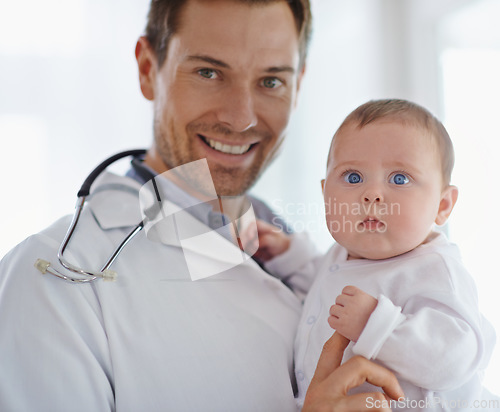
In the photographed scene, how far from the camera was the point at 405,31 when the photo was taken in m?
2.45

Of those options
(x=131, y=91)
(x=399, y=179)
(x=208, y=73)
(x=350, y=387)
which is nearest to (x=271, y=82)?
(x=208, y=73)

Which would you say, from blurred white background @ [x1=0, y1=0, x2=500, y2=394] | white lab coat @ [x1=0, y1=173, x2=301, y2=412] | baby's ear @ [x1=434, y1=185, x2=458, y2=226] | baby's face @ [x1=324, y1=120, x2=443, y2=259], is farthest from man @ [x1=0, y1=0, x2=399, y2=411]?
blurred white background @ [x1=0, y1=0, x2=500, y2=394]

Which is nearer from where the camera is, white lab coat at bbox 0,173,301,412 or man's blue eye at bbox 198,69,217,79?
white lab coat at bbox 0,173,301,412

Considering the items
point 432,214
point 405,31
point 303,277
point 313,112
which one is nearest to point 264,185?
point 313,112

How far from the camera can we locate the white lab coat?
0.79 m

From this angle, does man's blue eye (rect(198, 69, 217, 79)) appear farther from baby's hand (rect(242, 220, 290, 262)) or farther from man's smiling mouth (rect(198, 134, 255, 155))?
baby's hand (rect(242, 220, 290, 262))

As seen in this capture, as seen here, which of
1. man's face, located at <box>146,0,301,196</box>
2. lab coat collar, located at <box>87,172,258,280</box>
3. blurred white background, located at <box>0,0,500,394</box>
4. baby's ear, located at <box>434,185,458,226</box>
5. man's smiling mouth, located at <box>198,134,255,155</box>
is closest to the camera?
baby's ear, located at <box>434,185,458,226</box>

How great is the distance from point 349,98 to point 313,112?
20 centimetres

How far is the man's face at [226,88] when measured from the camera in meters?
1.14

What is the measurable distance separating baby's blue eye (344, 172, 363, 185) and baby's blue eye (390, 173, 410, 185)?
55 mm

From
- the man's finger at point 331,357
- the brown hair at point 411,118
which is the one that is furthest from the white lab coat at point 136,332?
the brown hair at point 411,118

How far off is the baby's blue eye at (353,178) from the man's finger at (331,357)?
0.26 meters

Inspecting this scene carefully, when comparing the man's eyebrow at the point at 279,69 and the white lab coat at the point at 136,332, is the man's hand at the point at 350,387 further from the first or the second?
the man's eyebrow at the point at 279,69

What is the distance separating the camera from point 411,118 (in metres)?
0.84
